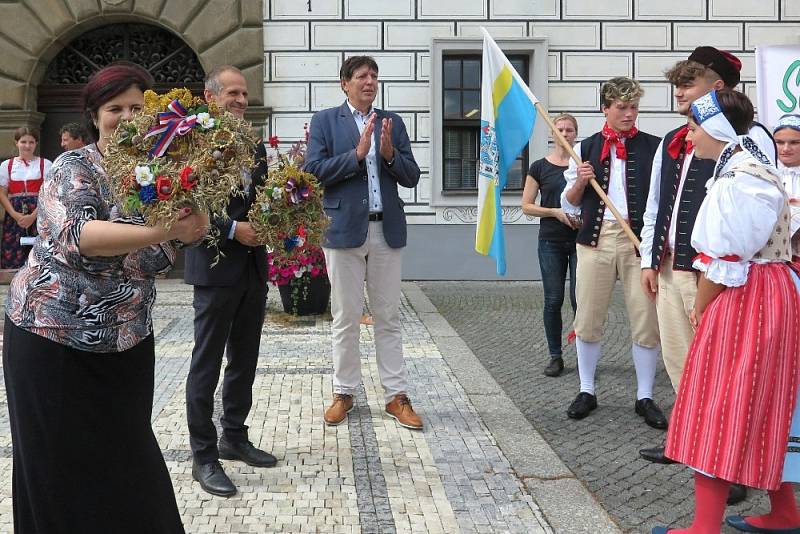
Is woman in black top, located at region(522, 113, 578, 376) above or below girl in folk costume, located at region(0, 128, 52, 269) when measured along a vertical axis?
below

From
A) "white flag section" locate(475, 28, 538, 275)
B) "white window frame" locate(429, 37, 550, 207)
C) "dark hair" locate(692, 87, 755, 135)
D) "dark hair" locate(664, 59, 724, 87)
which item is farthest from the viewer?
"white window frame" locate(429, 37, 550, 207)

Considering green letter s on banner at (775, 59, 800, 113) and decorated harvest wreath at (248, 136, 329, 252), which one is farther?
green letter s on banner at (775, 59, 800, 113)

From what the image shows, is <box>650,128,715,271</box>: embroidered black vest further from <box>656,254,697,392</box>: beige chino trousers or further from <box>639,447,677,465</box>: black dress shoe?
<box>639,447,677,465</box>: black dress shoe

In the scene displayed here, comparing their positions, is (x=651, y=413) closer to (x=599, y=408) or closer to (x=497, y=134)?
(x=599, y=408)

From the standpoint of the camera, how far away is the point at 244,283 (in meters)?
4.43

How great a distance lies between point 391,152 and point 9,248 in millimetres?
7559

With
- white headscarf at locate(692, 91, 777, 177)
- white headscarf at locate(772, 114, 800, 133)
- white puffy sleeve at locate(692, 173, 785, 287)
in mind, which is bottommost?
white puffy sleeve at locate(692, 173, 785, 287)

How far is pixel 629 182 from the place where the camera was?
18.5ft

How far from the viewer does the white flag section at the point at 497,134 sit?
20.0ft

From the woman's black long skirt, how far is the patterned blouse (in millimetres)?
56

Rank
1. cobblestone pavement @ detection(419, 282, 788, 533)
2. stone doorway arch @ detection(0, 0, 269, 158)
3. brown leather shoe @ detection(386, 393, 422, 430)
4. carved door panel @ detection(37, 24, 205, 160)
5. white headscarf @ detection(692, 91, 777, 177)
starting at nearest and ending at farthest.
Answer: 1. white headscarf @ detection(692, 91, 777, 177)
2. cobblestone pavement @ detection(419, 282, 788, 533)
3. brown leather shoe @ detection(386, 393, 422, 430)
4. stone doorway arch @ detection(0, 0, 269, 158)
5. carved door panel @ detection(37, 24, 205, 160)

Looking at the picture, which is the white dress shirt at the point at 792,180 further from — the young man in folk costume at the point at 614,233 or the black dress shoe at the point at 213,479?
the black dress shoe at the point at 213,479

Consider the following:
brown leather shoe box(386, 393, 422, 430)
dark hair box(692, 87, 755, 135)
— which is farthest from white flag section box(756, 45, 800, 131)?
brown leather shoe box(386, 393, 422, 430)

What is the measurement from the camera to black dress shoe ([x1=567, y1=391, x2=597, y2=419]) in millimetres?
5703
